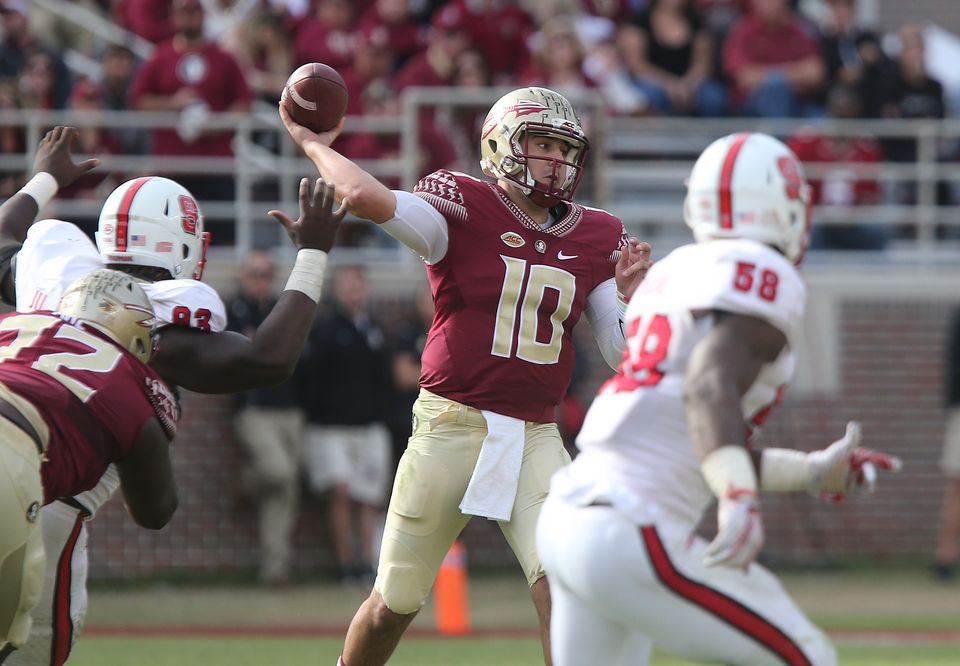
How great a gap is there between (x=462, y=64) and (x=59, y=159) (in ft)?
19.7

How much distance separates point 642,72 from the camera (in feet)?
40.1

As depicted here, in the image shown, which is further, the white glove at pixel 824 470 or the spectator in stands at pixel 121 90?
the spectator in stands at pixel 121 90

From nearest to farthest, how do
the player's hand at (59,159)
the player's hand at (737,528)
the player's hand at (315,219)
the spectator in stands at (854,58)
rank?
the player's hand at (737,528)
the player's hand at (315,219)
the player's hand at (59,159)
the spectator in stands at (854,58)

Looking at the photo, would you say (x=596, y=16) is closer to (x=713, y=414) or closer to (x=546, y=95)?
(x=546, y=95)

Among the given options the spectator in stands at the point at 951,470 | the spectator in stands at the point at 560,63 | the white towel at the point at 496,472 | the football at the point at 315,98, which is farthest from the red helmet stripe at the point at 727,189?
the spectator in stands at the point at 951,470

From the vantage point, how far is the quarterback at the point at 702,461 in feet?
11.8

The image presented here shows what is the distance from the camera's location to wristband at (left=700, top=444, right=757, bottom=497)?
3.51 meters

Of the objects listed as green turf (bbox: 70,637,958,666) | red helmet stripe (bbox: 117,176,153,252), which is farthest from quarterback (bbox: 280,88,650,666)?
green turf (bbox: 70,637,958,666)

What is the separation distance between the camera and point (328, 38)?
453 inches

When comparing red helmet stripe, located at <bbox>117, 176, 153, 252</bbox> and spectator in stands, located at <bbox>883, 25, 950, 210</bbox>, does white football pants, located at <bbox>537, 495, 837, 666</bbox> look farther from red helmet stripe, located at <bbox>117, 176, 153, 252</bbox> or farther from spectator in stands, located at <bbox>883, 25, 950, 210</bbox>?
spectator in stands, located at <bbox>883, 25, 950, 210</bbox>

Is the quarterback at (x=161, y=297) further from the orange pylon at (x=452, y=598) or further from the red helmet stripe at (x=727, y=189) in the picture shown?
the orange pylon at (x=452, y=598)

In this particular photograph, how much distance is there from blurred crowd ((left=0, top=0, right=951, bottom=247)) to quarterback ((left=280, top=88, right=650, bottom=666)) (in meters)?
5.62

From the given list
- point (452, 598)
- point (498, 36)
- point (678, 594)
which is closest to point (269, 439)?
point (452, 598)

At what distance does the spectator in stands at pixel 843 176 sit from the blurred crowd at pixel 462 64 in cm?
2
